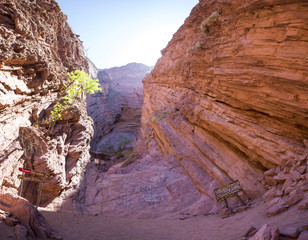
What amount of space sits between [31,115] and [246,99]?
1706 cm

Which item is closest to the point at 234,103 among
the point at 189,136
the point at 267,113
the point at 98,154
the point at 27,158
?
the point at 267,113

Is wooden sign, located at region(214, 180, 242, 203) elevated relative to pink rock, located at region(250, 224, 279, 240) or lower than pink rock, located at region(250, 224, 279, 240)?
lower

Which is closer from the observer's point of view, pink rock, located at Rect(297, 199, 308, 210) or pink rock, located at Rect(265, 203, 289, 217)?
pink rock, located at Rect(297, 199, 308, 210)

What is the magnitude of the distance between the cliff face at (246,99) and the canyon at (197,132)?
55mm

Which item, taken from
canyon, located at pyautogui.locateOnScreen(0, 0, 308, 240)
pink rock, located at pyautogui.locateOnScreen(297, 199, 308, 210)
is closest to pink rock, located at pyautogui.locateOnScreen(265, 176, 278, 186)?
canyon, located at pyautogui.locateOnScreen(0, 0, 308, 240)

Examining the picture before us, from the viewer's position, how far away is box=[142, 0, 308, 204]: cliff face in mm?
9250

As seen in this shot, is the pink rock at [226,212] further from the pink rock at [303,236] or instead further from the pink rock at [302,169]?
the pink rock at [303,236]

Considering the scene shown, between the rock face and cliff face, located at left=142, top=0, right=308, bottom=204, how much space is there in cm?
2230

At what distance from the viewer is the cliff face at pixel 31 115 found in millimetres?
12757

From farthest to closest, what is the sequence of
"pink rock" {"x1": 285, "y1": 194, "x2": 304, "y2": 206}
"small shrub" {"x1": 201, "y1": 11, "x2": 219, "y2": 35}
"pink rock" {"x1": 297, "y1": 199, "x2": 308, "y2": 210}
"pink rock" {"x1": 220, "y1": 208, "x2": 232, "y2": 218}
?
"small shrub" {"x1": 201, "y1": 11, "x2": 219, "y2": 35}
"pink rock" {"x1": 220, "y1": 208, "x2": 232, "y2": 218}
"pink rock" {"x1": 285, "y1": 194, "x2": 304, "y2": 206}
"pink rock" {"x1": 297, "y1": 199, "x2": 308, "y2": 210}

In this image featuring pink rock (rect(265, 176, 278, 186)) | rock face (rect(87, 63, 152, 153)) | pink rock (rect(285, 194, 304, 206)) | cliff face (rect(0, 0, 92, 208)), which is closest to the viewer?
pink rock (rect(285, 194, 304, 206))

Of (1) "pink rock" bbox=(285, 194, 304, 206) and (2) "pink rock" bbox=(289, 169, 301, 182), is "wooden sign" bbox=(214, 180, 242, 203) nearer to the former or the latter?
(2) "pink rock" bbox=(289, 169, 301, 182)

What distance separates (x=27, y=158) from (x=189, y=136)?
12478 millimetres

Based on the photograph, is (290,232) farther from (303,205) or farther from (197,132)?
(197,132)
